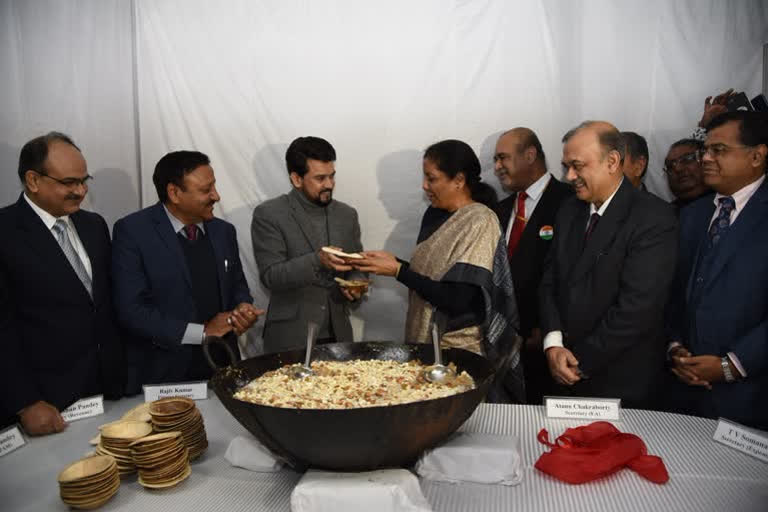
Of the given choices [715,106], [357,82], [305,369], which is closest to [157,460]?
[305,369]

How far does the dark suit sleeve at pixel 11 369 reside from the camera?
64.1 inches

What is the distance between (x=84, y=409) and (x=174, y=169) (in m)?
1.12

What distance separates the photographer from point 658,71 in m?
2.93

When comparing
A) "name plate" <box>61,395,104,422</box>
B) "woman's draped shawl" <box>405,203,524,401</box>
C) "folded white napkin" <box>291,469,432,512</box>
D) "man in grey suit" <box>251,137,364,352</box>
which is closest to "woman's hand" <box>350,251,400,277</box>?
"woman's draped shawl" <box>405,203,524,401</box>

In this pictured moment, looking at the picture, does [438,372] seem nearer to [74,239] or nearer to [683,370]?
[683,370]

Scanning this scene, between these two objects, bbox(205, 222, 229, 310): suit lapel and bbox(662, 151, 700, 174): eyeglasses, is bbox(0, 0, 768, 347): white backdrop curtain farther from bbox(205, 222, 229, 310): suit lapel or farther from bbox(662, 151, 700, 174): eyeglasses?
bbox(205, 222, 229, 310): suit lapel

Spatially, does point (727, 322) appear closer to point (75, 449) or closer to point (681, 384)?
point (681, 384)

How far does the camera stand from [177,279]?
91.8 inches

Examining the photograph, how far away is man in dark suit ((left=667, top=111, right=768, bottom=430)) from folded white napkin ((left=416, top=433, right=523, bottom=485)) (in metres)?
0.99

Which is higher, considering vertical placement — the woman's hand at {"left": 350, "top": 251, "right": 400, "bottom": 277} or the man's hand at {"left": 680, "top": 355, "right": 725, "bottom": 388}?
the woman's hand at {"left": 350, "top": 251, "right": 400, "bottom": 277}

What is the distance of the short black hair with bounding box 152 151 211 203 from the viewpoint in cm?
240

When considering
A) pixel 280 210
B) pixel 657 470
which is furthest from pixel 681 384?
pixel 280 210

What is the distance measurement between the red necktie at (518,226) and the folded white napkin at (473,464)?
160cm

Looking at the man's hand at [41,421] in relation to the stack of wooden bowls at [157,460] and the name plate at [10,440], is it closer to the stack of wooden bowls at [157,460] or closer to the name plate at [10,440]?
the name plate at [10,440]
